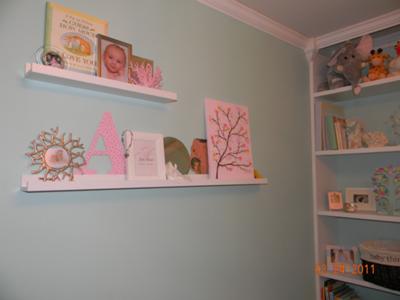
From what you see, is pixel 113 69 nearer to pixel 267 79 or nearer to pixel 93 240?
pixel 93 240

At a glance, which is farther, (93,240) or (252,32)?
(252,32)

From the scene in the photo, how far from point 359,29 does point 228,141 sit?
127 centimetres

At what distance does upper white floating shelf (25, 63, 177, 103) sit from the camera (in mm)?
1032

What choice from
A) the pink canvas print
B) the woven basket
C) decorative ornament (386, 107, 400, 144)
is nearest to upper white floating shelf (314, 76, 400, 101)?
decorative ornament (386, 107, 400, 144)

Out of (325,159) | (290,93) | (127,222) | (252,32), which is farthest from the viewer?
(325,159)

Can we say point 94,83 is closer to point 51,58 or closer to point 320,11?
point 51,58

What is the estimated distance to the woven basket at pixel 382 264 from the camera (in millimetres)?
1802

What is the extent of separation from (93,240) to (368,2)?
6.36 feet

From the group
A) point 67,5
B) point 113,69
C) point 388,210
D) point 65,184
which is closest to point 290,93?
point 388,210

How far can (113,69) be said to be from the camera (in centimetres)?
126

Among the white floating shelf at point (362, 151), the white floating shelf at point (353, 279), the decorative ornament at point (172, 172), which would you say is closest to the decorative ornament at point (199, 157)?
the decorative ornament at point (172, 172)

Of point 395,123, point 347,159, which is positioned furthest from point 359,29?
point 347,159

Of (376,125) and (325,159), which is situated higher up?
(376,125)

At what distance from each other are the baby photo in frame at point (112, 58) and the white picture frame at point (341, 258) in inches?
74.8
